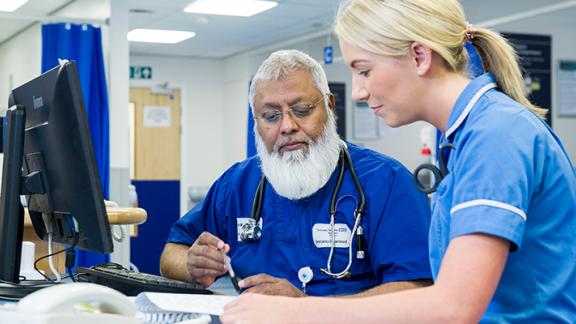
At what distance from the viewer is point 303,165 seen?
211 cm

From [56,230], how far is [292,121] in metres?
0.69

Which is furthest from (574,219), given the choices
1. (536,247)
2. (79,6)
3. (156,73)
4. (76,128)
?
(156,73)

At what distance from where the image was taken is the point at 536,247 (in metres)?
1.18

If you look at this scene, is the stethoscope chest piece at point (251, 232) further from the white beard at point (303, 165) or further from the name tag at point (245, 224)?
the white beard at point (303, 165)

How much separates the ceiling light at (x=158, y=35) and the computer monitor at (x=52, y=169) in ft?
20.8

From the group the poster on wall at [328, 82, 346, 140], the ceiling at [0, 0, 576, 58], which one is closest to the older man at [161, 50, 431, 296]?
the ceiling at [0, 0, 576, 58]

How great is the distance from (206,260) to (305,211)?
1.15 ft

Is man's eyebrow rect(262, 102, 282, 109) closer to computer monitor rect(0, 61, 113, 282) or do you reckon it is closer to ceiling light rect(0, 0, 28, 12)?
computer monitor rect(0, 61, 113, 282)

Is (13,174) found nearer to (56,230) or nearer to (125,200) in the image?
(56,230)

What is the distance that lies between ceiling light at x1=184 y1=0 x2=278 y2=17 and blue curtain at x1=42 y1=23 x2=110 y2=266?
1.46m

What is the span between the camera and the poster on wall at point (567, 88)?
637 centimetres

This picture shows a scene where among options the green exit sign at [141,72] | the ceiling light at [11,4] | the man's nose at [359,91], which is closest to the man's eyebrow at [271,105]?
the man's nose at [359,91]

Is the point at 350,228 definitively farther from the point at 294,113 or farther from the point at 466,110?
the point at 466,110

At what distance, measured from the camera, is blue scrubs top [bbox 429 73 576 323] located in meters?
1.10
